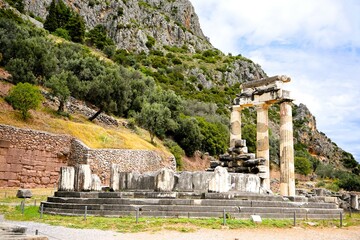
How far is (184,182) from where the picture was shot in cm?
1720

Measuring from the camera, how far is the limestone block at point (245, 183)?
59.3 ft

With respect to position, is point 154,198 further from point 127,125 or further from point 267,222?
point 127,125

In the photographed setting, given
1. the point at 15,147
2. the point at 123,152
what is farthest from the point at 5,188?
the point at 123,152

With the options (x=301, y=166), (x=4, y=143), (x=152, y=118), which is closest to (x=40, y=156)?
(x=4, y=143)

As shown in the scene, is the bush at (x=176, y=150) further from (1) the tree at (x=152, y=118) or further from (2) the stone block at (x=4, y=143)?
(2) the stone block at (x=4, y=143)

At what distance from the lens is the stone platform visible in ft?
46.2

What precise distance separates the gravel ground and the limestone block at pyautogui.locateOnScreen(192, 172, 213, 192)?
442 centimetres

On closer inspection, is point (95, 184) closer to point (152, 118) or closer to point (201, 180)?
point (201, 180)

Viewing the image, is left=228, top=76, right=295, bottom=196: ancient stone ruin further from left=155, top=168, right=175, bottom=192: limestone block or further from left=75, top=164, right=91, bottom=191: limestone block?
left=75, top=164, right=91, bottom=191: limestone block

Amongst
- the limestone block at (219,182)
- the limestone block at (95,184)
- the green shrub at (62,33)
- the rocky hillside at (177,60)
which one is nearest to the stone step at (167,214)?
the limestone block at (219,182)

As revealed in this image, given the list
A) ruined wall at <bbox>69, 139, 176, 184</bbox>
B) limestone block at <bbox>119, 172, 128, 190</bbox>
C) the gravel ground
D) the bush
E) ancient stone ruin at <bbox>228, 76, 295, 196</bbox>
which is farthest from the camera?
the bush

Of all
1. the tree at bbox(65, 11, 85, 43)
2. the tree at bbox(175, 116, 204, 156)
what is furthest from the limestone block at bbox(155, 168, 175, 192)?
the tree at bbox(65, 11, 85, 43)

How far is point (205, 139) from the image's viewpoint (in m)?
55.7

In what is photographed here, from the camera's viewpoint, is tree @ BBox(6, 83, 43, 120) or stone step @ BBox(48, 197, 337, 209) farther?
tree @ BBox(6, 83, 43, 120)
